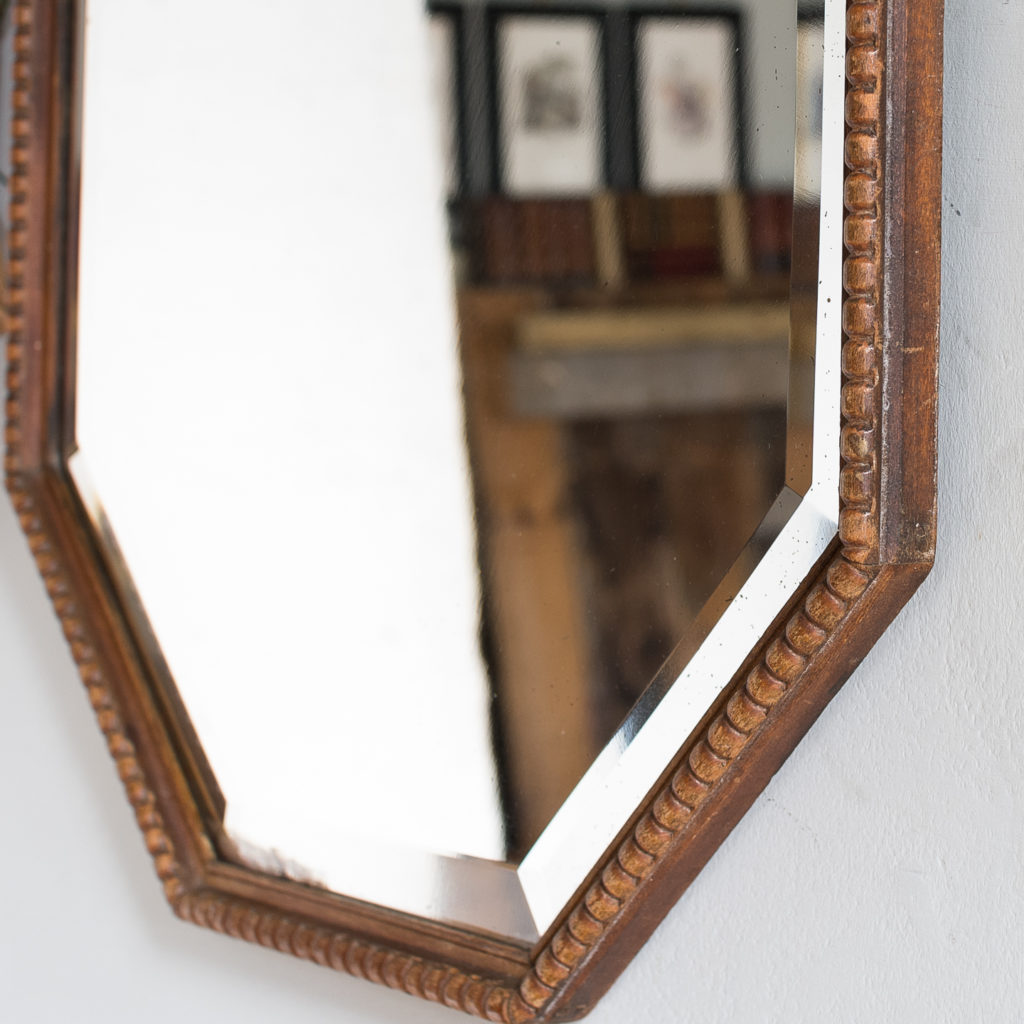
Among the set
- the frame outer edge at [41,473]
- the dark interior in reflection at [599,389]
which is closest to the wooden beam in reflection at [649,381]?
the dark interior in reflection at [599,389]

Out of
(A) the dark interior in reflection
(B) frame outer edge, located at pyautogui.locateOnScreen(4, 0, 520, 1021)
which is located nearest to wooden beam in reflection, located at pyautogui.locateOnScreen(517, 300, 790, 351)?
(A) the dark interior in reflection

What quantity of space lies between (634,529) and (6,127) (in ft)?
1.94

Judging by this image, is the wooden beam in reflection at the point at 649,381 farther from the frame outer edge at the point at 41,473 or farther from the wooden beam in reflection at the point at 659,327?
the frame outer edge at the point at 41,473

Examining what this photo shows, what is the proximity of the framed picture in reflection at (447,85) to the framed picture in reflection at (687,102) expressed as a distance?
97mm

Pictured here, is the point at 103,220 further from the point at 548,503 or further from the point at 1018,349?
the point at 1018,349

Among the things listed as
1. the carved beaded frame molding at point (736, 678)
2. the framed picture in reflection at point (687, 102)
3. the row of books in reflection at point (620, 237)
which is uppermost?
the framed picture in reflection at point (687, 102)

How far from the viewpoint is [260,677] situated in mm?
580

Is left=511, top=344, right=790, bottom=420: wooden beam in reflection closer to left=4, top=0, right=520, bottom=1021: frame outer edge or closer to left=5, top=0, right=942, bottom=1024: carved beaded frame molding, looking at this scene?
left=5, top=0, right=942, bottom=1024: carved beaded frame molding

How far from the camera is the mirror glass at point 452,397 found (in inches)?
15.5

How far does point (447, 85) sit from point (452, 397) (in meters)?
0.13

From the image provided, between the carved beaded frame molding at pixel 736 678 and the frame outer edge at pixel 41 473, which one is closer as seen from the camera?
the carved beaded frame molding at pixel 736 678

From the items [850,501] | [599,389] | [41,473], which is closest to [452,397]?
[599,389]

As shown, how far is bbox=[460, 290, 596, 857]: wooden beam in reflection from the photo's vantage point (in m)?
0.45

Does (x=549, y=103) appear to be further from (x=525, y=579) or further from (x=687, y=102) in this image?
(x=525, y=579)
